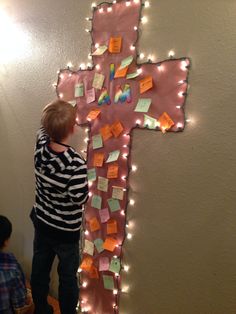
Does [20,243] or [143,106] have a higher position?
[143,106]

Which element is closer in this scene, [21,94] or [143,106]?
[143,106]

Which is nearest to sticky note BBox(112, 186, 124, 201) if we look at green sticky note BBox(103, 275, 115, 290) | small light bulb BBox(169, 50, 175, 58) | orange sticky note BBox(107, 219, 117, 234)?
orange sticky note BBox(107, 219, 117, 234)

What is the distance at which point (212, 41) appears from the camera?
145 cm

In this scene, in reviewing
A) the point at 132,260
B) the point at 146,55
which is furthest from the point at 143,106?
the point at 132,260

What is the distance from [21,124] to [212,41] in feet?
4.96

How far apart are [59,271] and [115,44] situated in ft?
4.12

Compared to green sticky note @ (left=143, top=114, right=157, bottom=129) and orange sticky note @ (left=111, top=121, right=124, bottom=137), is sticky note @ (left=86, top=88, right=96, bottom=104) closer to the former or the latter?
orange sticky note @ (left=111, top=121, right=124, bottom=137)

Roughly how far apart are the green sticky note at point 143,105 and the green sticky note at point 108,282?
95 cm

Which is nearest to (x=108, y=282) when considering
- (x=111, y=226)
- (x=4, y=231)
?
(x=111, y=226)

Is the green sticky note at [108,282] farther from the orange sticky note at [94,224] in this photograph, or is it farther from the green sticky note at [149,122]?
the green sticky note at [149,122]

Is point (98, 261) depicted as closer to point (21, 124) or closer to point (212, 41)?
point (21, 124)

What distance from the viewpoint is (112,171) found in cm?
181

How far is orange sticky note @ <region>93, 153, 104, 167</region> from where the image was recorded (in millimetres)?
1861

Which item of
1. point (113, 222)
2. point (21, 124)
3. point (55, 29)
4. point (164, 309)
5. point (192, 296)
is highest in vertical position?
point (55, 29)
